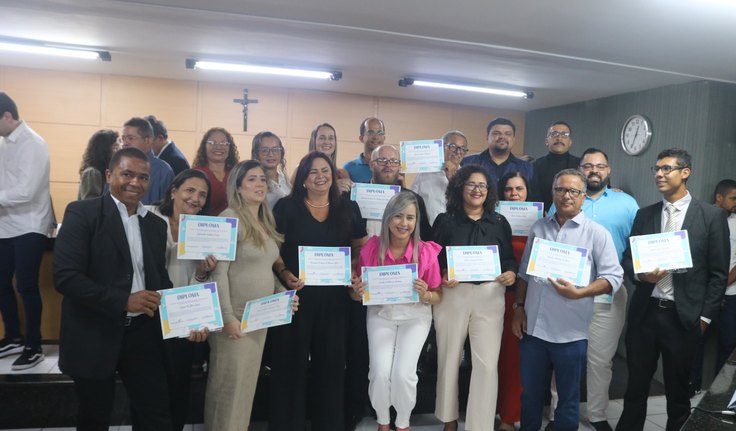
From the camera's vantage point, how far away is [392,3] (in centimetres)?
302

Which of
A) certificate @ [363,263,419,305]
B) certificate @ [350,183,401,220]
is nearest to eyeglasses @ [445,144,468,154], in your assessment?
certificate @ [350,183,401,220]

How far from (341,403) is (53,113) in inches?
219

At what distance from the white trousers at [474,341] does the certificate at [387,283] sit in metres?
Result: 0.33

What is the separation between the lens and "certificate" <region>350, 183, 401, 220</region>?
9.68 feet

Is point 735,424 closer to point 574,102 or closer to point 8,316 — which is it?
point 8,316

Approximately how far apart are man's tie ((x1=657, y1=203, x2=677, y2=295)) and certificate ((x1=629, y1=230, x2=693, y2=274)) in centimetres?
18

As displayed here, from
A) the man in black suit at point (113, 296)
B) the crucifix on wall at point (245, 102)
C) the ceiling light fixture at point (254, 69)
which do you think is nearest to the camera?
the man in black suit at point (113, 296)

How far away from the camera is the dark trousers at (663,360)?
2.69m

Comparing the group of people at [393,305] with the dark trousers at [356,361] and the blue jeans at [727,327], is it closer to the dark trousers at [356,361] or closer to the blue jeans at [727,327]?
the dark trousers at [356,361]

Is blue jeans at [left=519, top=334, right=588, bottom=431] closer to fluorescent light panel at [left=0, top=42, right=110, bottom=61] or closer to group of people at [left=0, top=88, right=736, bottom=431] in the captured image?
group of people at [left=0, top=88, right=736, bottom=431]

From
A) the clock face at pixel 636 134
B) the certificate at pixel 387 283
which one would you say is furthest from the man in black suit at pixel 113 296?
the clock face at pixel 636 134

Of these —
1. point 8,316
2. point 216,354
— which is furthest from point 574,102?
point 8,316

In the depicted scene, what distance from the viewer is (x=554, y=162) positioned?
12.5 feet

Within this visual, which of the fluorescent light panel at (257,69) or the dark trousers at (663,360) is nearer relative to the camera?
the dark trousers at (663,360)
